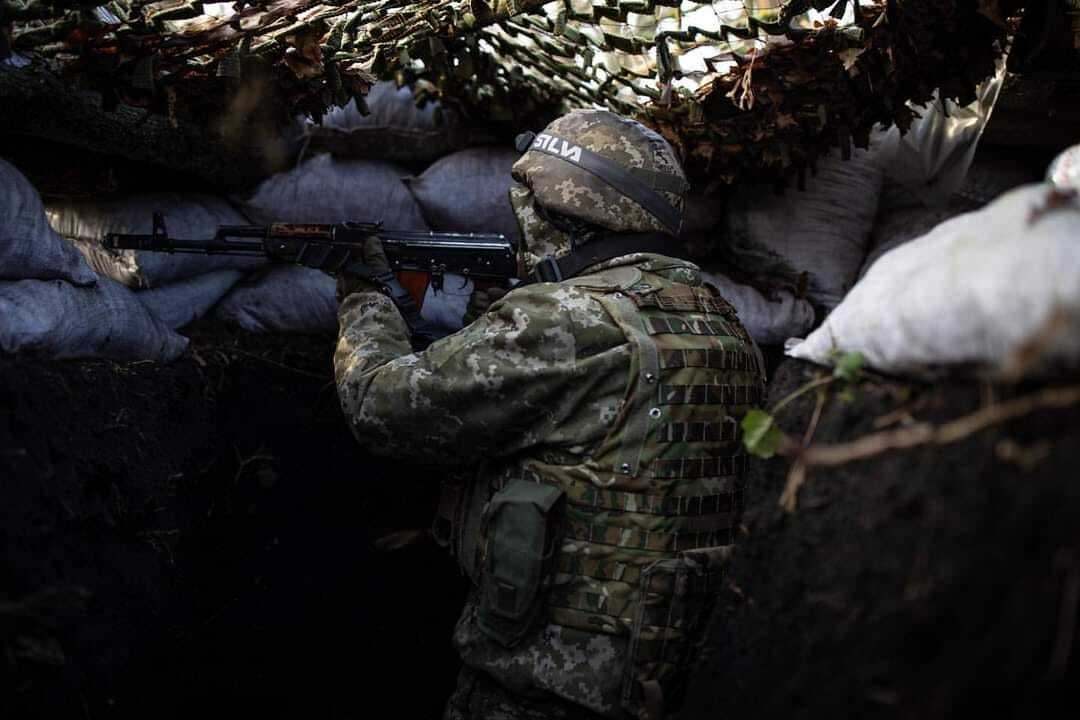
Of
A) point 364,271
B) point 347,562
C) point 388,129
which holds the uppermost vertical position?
point 388,129

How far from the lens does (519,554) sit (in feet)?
5.95

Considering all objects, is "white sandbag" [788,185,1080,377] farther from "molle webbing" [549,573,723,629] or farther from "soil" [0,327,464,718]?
"soil" [0,327,464,718]

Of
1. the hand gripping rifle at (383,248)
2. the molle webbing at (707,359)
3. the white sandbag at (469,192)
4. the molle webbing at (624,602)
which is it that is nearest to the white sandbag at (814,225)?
the white sandbag at (469,192)

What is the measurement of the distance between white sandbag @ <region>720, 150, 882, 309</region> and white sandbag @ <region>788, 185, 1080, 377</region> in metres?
2.14

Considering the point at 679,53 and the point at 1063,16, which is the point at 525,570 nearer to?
the point at 679,53

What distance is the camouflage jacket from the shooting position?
6.07 ft

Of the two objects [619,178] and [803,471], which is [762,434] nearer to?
[803,471]

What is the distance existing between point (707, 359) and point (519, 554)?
1.99ft

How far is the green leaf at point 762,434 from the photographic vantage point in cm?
129

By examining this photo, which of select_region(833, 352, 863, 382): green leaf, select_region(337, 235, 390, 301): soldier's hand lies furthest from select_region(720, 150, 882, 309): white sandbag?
select_region(833, 352, 863, 382): green leaf

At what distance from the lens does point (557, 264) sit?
216 cm

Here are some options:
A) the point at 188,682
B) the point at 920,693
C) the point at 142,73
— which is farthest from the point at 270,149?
the point at 920,693

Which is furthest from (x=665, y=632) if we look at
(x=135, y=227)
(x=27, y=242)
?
(x=135, y=227)

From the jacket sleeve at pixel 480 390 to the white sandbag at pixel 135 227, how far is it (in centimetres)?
127
